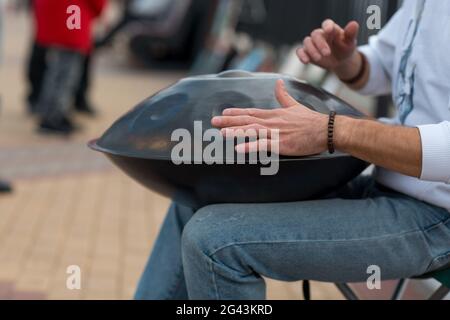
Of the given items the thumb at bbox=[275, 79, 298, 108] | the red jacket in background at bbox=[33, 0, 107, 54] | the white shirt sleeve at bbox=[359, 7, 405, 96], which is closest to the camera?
the thumb at bbox=[275, 79, 298, 108]

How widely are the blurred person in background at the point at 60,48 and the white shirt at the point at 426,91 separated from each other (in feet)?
14.7

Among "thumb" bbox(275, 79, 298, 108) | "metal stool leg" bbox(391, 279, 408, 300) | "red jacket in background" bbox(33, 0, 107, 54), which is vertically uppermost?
"thumb" bbox(275, 79, 298, 108)

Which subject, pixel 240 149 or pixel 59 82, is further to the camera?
pixel 59 82

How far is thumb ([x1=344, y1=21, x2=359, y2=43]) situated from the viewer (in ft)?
7.59

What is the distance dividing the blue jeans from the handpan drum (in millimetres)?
45

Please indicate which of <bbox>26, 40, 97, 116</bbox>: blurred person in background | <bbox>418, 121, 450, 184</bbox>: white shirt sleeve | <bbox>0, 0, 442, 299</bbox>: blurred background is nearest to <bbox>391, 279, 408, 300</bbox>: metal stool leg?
<bbox>0, 0, 442, 299</bbox>: blurred background

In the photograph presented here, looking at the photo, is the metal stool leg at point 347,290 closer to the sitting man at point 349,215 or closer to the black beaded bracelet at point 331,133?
the sitting man at point 349,215

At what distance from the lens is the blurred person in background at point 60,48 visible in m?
6.44

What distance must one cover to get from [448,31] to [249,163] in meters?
0.62

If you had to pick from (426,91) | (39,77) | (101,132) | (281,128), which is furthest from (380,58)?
(39,77)

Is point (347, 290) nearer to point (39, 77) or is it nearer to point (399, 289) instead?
point (399, 289)

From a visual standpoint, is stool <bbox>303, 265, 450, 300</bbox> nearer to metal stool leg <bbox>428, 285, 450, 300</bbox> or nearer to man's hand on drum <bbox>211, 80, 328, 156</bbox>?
metal stool leg <bbox>428, 285, 450, 300</bbox>

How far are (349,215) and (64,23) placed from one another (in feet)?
16.3

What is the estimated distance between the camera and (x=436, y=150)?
1.78 m
